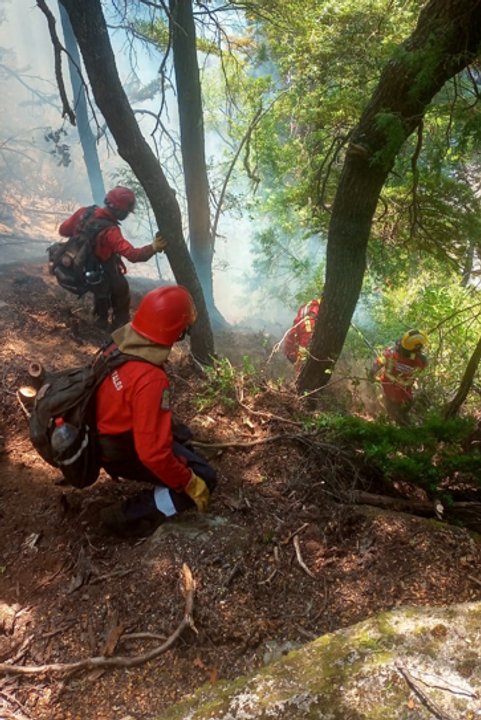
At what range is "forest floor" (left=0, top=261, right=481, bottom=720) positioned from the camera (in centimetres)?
217

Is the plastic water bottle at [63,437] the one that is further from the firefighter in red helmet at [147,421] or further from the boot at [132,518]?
the boot at [132,518]

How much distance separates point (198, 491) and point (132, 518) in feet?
1.67

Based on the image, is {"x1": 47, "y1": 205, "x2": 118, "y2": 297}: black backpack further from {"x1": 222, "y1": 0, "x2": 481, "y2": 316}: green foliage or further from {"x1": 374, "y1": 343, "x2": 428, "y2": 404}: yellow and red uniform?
{"x1": 374, "y1": 343, "x2": 428, "y2": 404}: yellow and red uniform

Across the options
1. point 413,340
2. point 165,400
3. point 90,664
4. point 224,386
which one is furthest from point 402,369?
point 90,664

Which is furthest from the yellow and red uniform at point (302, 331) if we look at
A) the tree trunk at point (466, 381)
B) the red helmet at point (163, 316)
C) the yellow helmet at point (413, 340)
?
the red helmet at point (163, 316)

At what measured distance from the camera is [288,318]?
2580cm

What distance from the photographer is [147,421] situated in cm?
276

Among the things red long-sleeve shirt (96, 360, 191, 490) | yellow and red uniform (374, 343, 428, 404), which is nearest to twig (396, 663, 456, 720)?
Answer: red long-sleeve shirt (96, 360, 191, 490)

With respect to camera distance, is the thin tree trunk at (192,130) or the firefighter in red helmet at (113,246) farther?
the thin tree trunk at (192,130)

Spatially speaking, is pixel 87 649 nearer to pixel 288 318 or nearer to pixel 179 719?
pixel 179 719

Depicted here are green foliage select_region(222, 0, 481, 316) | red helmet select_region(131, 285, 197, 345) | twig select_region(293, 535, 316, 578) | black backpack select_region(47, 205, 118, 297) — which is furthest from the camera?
black backpack select_region(47, 205, 118, 297)

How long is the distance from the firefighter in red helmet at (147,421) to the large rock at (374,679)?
4.40 ft

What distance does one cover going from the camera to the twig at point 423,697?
140 centimetres

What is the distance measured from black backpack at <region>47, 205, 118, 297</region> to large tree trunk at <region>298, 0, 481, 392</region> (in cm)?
301
